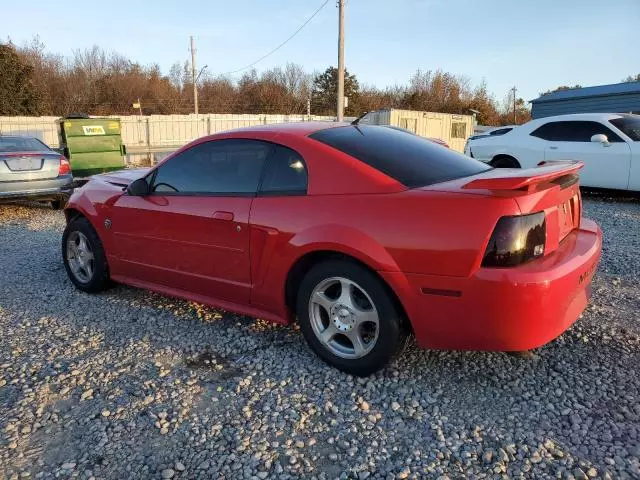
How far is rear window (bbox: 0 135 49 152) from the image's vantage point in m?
8.55

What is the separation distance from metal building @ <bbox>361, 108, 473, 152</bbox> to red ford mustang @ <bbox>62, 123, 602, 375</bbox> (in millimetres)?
18849

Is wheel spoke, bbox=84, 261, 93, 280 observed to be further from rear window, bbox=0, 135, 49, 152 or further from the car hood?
rear window, bbox=0, 135, 49, 152

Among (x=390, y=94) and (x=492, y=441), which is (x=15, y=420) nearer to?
(x=492, y=441)

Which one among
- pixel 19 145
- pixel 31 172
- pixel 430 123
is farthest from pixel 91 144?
pixel 430 123

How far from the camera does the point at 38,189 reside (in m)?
8.43

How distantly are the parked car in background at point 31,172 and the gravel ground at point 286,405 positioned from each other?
5070 millimetres

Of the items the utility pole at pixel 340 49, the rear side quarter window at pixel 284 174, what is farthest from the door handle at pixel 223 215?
the utility pole at pixel 340 49

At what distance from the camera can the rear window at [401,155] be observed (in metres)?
2.96

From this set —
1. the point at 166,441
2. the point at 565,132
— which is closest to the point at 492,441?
the point at 166,441

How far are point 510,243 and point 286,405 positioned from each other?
1413 millimetres

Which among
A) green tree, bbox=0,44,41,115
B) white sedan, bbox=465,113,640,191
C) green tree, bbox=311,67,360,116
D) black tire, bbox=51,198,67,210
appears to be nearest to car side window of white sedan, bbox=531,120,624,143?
white sedan, bbox=465,113,640,191

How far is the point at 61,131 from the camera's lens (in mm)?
11844

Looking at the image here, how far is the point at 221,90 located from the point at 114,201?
51413 mm

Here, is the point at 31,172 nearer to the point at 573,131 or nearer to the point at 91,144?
the point at 91,144
